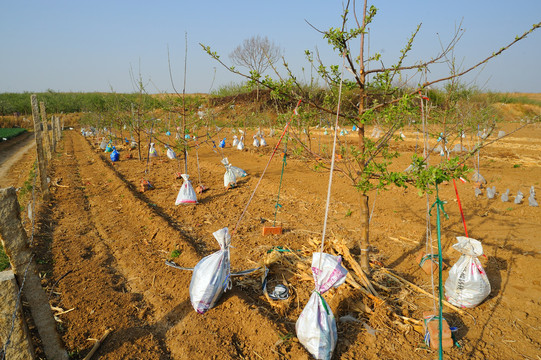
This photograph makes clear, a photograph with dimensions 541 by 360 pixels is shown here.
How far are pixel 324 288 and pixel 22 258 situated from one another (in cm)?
243

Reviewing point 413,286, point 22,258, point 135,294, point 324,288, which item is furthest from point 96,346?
point 413,286

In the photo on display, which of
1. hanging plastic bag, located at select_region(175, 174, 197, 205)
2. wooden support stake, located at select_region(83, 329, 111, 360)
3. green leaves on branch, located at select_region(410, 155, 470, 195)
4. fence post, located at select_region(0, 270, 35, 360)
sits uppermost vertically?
green leaves on branch, located at select_region(410, 155, 470, 195)

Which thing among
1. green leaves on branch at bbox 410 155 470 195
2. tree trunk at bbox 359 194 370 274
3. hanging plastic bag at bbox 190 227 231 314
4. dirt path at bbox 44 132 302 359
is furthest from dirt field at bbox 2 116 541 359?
green leaves on branch at bbox 410 155 470 195

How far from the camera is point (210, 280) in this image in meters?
3.31

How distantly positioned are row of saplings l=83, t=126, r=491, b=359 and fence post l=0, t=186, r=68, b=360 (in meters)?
1.31

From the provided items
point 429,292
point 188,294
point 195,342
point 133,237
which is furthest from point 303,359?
point 133,237

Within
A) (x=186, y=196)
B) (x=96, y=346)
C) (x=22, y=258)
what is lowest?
(x=96, y=346)

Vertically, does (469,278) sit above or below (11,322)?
below

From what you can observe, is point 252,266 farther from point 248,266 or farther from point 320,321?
point 320,321

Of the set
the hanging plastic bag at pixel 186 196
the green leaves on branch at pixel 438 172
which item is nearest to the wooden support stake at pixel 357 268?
the green leaves on branch at pixel 438 172

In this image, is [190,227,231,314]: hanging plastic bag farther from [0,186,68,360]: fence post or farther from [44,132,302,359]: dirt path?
[0,186,68,360]: fence post

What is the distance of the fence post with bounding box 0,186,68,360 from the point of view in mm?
2326

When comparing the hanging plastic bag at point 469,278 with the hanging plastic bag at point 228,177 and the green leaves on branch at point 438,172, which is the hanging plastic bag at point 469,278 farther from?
the hanging plastic bag at point 228,177

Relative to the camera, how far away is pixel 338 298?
3504 millimetres
